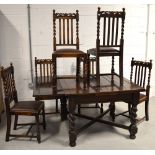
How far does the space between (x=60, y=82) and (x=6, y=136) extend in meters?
1.02

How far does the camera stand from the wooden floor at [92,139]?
307cm

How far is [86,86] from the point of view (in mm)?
3180

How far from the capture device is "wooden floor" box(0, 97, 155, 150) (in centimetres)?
307

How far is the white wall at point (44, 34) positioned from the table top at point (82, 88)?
1.33 meters

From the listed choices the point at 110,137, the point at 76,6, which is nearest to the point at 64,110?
the point at 110,137

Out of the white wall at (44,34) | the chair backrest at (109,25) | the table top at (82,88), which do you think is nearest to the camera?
the table top at (82,88)

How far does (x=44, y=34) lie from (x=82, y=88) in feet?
6.55

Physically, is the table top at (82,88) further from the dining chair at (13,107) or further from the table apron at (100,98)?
the dining chair at (13,107)

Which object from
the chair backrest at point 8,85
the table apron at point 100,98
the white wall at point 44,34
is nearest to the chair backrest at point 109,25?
the table apron at point 100,98

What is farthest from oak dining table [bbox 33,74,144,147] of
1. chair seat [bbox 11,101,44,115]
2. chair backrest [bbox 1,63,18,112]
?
chair backrest [bbox 1,63,18,112]

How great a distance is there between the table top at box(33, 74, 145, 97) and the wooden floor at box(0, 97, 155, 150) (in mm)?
646

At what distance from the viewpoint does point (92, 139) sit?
130 inches

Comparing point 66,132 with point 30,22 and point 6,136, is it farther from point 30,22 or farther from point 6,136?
point 30,22

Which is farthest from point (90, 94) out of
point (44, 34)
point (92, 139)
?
point (44, 34)
